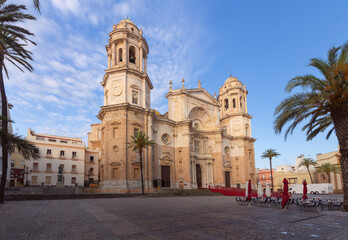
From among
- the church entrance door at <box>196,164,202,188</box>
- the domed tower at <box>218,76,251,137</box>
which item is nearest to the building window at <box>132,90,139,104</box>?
the church entrance door at <box>196,164,202,188</box>

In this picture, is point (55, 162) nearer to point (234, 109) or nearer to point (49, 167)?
point (49, 167)

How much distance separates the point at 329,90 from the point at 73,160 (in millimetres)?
45540

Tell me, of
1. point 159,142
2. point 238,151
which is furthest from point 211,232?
point 238,151

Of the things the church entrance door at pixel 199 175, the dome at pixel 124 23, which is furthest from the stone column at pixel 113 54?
the church entrance door at pixel 199 175

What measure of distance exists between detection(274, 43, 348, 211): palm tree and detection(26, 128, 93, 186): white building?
41942 mm

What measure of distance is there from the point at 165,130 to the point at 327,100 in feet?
94.0

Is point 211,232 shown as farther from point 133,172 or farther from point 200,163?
point 200,163

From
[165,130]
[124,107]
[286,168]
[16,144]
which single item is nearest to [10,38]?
[16,144]

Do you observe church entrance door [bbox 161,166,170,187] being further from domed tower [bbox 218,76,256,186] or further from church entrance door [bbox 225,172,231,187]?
domed tower [bbox 218,76,256,186]

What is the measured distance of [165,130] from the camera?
133ft

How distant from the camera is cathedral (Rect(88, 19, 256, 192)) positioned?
3262cm

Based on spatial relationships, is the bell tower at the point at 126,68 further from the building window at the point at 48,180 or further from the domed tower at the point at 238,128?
the domed tower at the point at 238,128

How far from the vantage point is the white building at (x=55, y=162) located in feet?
148

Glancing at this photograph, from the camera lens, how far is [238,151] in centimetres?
5184
